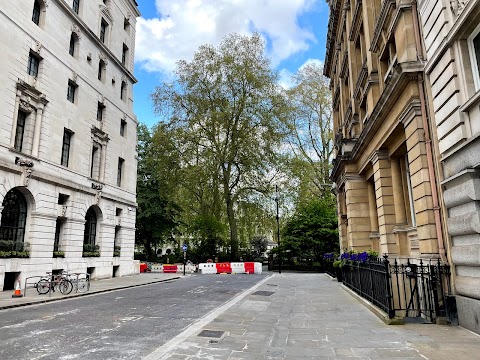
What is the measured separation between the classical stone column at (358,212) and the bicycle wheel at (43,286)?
14277mm

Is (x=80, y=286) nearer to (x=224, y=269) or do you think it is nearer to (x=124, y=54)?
(x=224, y=269)

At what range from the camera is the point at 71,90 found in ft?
78.2

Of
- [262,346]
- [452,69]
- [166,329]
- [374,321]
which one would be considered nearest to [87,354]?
[166,329]

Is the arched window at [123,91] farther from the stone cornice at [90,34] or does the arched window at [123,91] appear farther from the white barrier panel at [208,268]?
the white barrier panel at [208,268]

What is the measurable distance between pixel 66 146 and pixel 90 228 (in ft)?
20.1

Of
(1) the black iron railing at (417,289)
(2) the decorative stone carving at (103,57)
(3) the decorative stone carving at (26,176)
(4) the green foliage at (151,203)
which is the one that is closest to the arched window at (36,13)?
(2) the decorative stone carving at (103,57)

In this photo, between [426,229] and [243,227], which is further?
[243,227]

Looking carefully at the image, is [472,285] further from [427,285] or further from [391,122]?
[391,122]

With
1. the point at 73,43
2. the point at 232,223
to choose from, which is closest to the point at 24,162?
the point at 73,43

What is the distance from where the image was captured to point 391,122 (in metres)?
11.5

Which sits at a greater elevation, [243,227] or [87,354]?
[243,227]

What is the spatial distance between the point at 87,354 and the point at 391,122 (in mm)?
10451

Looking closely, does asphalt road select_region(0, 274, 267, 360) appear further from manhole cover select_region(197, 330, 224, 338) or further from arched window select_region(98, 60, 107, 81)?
arched window select_region(98, 60, 107, 81)

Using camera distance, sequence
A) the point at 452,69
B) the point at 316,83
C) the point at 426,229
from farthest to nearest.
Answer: the point at 316,83 → the point at 426,229 → the point at 452,69
